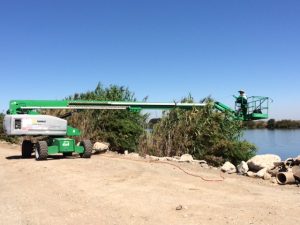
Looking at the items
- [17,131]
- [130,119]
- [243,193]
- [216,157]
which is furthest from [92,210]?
[130,119]

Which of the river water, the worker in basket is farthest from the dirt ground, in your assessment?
the river water

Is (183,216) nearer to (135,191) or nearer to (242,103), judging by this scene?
(135,191)

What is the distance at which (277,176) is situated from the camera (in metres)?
10.6

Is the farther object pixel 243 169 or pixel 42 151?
pixel 42 151

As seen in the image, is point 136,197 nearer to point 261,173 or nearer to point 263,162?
point 261,173

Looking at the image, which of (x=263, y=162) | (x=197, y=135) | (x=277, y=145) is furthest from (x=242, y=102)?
(x=277, y=145)

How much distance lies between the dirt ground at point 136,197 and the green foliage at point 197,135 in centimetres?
505

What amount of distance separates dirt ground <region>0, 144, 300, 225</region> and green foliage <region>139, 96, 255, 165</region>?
5.05 metres

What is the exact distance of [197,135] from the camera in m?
17.9

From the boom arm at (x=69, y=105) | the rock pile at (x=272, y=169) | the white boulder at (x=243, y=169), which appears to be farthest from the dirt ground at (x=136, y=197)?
the boom arm at (x=69, y=105)

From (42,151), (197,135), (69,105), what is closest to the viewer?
(42,151)

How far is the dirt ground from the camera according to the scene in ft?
22.6

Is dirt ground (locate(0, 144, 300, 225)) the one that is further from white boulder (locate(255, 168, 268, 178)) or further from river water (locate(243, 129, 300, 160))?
river water (locate(243, 129, 300, 160))

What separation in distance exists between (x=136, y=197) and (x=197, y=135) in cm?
994
